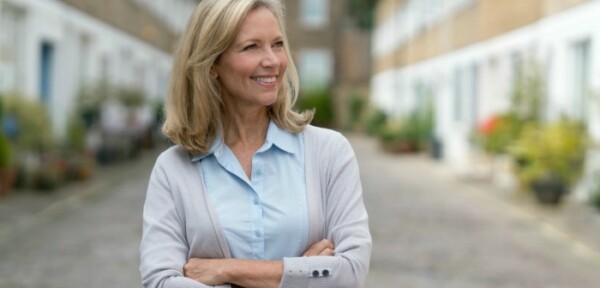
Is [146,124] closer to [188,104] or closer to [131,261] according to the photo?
[131,261]

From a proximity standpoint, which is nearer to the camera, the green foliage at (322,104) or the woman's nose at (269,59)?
the woman's nose at (269,59)

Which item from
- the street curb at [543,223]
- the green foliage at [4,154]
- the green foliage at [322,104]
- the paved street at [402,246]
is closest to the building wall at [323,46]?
the green foliage at [322,104]

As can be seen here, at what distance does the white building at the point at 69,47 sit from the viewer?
63.8ft

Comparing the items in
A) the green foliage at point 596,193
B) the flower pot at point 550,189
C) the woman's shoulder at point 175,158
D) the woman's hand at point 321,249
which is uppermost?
the woman's shoulder at point 175,158

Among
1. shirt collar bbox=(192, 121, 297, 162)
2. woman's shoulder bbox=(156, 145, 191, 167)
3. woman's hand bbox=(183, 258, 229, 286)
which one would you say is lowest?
woman's hand bbox=(183, 258, 229, 286)

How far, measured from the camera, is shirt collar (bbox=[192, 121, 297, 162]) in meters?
2.86

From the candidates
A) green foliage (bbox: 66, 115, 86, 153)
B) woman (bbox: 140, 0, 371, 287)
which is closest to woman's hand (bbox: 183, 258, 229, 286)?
woman (bbox: 140, 0, 371, 287)

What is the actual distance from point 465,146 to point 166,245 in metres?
26.3

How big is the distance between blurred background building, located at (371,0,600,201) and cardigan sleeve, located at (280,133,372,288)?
41.1 feet

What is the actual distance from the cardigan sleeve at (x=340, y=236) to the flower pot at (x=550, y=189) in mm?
13532

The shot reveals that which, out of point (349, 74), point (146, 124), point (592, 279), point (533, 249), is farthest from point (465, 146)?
point (349, 74)

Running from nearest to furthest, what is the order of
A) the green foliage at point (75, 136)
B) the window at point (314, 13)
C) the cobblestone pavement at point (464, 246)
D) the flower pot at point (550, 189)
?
the cobblestone pavement at point (464, 246)
the flower pot at point (550, 189)
the green foliage at point (75, 136)
the window at point (314, 13)

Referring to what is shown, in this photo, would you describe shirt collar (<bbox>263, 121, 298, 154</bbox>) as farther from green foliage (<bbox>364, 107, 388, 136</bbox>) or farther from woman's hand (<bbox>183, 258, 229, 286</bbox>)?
green foliage (<bbox>364, 107, 388, 136</bbox>)

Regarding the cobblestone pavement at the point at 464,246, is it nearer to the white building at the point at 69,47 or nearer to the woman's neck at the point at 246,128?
the woman's neck at the point at 246,128
